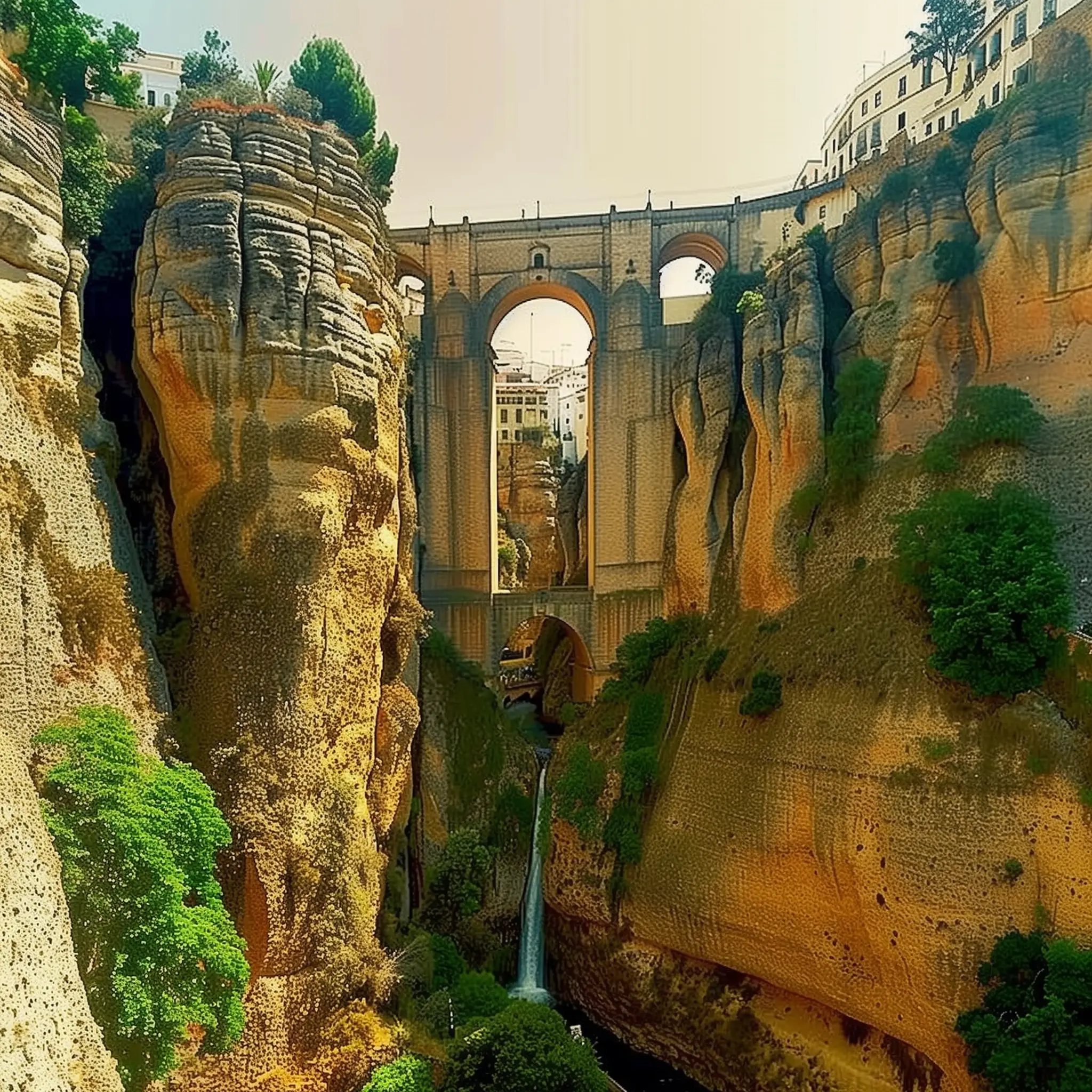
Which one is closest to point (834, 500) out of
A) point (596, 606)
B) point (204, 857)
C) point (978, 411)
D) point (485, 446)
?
point (978, 411)

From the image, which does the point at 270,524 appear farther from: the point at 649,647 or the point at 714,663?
the point at 649,647

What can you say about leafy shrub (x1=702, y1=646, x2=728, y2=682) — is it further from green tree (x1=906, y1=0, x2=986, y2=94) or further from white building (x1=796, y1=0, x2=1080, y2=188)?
green tree (x1=906, y1=0, x2=986, y2=94)

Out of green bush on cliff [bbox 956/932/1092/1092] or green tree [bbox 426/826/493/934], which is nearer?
green bush on cliff [bbox 956/932/1092/1092]

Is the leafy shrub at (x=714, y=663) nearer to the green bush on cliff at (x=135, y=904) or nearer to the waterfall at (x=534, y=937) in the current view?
Answer: the waterfall at (x=534, y=937)

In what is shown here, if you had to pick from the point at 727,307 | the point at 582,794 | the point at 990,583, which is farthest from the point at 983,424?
the point at 582,794

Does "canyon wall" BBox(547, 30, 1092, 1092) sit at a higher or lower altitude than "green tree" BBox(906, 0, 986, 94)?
lower

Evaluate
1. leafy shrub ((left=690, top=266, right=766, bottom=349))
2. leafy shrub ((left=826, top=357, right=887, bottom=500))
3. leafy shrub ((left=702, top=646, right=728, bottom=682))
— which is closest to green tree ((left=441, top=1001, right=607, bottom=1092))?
leafy shrub ((left=702, top=646, right=728, bottom=682))
